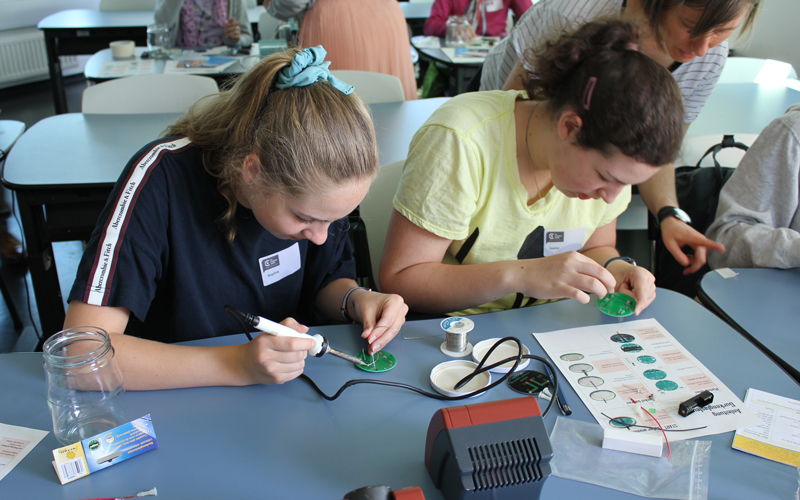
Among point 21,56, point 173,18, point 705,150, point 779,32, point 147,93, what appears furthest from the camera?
point 21,56

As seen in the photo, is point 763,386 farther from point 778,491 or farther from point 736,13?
point 736,13

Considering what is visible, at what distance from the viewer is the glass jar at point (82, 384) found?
85cm

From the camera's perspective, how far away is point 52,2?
5641 millimetres

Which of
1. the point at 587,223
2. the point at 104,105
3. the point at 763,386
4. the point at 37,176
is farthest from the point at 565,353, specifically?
the point at 104,105

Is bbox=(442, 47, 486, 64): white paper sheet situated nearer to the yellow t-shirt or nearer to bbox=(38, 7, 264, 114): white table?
bbox=(38, 7, 264, 114): white table

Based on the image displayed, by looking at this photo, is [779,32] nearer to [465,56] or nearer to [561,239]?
[465,56]

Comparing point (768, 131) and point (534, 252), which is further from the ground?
point (768, 131)

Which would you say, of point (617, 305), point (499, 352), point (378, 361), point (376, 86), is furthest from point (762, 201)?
point (376, 86)

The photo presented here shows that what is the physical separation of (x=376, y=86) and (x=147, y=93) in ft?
3.28

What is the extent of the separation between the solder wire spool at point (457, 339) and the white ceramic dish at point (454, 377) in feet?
0.09

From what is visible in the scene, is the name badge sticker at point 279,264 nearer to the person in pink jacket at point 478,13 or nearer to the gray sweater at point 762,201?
the gray sweater at point 762,201

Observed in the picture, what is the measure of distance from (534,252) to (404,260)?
1.15ft

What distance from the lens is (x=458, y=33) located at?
428 cm

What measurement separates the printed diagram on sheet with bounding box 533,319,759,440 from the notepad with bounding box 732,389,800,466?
2 cm
